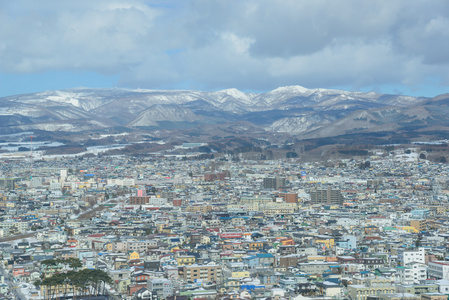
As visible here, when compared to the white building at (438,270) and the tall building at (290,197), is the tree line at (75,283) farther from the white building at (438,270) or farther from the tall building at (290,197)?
the tall building at (290,197)

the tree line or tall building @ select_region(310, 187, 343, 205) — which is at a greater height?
tall building @ select_region(310, 187, 343, 205)

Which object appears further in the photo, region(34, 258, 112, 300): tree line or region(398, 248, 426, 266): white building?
region(398, 248, 426, 266): white building

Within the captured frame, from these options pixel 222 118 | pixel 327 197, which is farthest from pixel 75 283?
pixel 222 118

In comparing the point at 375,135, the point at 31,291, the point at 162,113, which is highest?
the point at 162,113

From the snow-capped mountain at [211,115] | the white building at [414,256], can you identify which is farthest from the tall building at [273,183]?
the snow-capped mountain at [211,115]

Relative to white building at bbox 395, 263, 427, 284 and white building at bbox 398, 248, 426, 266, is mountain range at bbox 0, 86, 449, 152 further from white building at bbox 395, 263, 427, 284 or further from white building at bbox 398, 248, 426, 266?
Result: white building at bbox 395, 263, 427, 284

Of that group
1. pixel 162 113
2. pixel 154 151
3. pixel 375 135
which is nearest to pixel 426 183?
pixel 154 151

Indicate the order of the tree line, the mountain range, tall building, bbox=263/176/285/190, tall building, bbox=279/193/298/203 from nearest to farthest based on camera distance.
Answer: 1. the tree line
2. tall building, bbox=279/193/298/203
3. tall building, bbox=263/176/285/190
4. the mountain range

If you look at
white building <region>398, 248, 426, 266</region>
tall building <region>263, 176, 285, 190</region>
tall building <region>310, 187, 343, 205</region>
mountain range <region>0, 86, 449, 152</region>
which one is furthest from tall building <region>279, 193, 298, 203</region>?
mountain range <region>0, 86, 449, 152</region>

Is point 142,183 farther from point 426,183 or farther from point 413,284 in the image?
point 413,284
